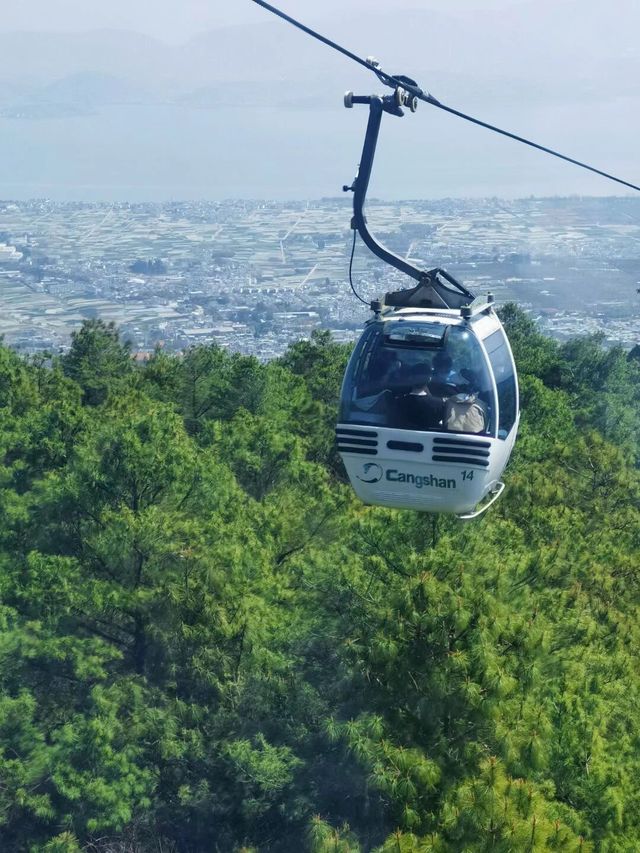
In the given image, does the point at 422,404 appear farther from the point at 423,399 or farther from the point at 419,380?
the point at 419,380

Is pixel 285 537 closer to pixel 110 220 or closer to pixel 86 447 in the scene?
pixel 86 447

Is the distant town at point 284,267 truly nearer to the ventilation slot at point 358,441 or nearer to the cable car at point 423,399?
the cable car at point 423,399

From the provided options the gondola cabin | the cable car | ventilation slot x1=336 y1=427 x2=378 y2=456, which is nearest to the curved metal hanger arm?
the cable car

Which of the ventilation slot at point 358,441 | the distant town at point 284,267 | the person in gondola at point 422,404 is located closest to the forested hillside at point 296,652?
the ventilation slot at point 358,441

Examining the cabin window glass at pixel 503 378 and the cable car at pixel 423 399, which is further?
the cabin window glass at pixel 503 378

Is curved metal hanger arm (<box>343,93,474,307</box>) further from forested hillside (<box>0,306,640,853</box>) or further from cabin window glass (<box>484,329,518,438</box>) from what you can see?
forested hillside (<box>0,306,640,853</box>)

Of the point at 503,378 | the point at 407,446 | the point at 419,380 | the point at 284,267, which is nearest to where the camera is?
the point at 407,446

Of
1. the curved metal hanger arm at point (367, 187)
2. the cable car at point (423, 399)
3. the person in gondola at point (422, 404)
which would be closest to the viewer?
the curved metal hanger arm at point (367, 187)

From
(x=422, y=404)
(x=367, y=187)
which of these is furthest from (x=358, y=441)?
(x=367, y=187)
